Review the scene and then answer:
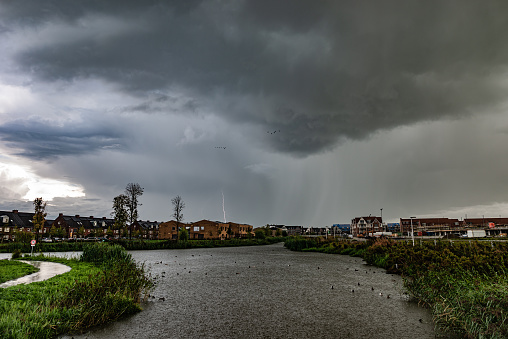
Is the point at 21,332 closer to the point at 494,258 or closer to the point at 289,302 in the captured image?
the point at 289,302

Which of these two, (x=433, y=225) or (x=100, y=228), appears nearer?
(x=100, y=228)

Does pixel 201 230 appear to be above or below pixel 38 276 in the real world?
below

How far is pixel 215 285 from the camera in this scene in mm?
23047

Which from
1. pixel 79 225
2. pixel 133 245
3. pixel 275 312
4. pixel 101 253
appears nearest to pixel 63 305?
pixel 275 312

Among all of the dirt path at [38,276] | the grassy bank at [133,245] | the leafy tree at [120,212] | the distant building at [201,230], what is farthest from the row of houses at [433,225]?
the dirt path at [38,276]

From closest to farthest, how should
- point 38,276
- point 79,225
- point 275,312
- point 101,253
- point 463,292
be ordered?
point 463,292 < point 275,312 < point 38,276 < point 101,253 < point 79,225

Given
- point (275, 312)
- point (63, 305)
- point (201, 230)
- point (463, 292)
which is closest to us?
point (63, 305)

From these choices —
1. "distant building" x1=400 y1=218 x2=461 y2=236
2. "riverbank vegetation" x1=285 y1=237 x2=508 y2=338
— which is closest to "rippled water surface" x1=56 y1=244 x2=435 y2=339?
"riverbank vegetation" x1=285 y1=237 x2=508 y2=338

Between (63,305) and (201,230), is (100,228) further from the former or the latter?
(63,305)

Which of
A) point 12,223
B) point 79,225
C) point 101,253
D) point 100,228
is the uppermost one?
point 12,223

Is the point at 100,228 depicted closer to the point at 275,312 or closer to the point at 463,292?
the point at 275,312

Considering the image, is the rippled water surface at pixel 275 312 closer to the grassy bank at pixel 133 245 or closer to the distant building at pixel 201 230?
the grassy bank at pixel 133 245

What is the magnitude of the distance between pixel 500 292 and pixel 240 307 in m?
11.6

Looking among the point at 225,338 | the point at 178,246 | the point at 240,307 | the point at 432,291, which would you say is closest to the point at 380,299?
the point at 432,291
